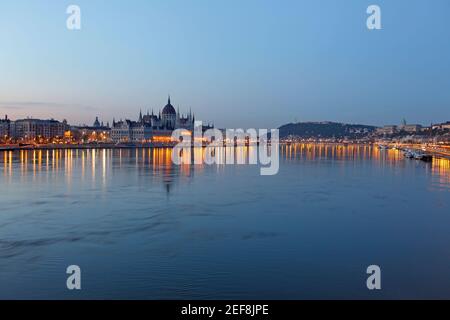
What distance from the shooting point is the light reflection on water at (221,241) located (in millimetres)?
7027

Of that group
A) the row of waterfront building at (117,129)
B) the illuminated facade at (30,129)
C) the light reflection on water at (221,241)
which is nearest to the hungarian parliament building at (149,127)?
the row of waterfront building at (117,129)

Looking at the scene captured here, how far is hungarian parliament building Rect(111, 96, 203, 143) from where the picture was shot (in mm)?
98062

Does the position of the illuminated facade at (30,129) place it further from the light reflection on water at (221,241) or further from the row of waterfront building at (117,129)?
the light reflection on water at (221,241)

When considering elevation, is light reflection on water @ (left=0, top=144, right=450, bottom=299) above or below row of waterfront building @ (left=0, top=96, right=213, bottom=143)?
below

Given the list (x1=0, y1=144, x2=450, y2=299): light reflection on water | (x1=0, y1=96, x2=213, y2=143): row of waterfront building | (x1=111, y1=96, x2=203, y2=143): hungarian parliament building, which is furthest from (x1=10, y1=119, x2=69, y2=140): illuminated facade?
(x1=0, y1=144, x2=450, y2=299): light reflection on water

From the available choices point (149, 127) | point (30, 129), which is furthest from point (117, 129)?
point (30, 129)

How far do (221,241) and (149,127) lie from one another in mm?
91355

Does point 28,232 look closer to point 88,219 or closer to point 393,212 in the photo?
point 88,219

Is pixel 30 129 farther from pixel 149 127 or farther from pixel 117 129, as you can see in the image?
pixel 149 127

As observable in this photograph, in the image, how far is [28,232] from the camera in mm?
10516

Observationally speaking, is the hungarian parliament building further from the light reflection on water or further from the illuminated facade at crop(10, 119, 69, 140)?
the light reflection on water

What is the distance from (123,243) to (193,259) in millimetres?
1828

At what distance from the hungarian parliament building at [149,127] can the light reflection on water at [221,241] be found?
78.9 metres

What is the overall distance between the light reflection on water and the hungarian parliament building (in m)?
78.9
